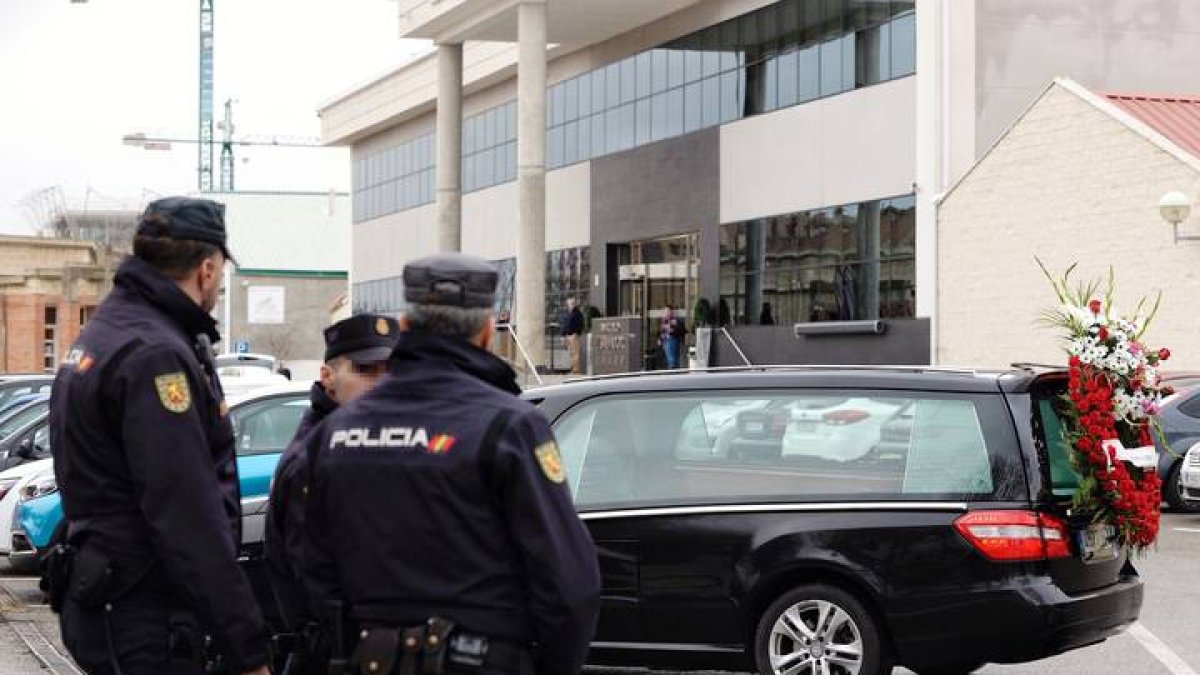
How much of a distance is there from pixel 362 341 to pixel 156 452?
208 centimetres

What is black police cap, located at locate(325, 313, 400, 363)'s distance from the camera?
636cm

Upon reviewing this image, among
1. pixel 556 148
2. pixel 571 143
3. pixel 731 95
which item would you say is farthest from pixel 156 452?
pixel 556 148

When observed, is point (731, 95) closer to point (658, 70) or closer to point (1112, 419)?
point (658, 70)

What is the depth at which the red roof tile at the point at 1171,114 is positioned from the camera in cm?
2869

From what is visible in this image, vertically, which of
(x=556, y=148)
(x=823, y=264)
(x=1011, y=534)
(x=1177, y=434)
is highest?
(x=556, y=148)

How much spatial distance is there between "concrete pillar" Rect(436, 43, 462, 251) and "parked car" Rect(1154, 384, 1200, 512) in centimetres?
3111

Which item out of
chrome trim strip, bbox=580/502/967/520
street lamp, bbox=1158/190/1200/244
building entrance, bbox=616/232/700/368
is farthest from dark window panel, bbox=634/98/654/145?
chrome trim strip, bbox=580/502/967/520

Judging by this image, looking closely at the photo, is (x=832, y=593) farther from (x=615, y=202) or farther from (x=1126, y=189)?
(x=615, y=202)

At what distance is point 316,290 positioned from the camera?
3770 inches

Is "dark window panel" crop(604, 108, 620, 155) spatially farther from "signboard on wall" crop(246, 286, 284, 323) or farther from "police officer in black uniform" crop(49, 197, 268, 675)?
"signboard on wall" crop(246, 286, 284, 323)

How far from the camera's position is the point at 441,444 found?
4.07 m

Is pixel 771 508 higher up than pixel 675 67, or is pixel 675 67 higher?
pixel 675 67

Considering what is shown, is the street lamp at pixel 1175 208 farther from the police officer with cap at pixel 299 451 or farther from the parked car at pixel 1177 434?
the police officer with cap at pixel 299 451

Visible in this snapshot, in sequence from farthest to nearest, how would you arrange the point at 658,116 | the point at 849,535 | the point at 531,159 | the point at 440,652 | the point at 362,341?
the point at 658,116 → the point at 531,159 → the point at 849,535 → the point at 362,341 → the point at 440,652
